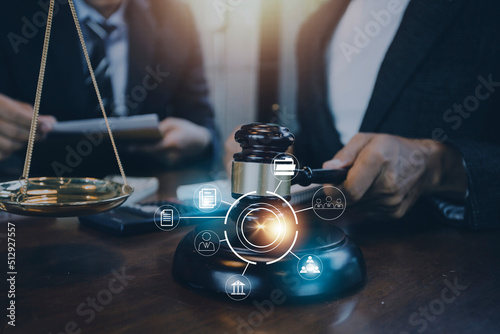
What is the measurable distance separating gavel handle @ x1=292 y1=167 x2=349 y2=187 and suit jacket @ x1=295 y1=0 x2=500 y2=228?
1.40 feet

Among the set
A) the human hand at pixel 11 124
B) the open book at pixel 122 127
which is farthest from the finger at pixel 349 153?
the human hand at pixel 11 124

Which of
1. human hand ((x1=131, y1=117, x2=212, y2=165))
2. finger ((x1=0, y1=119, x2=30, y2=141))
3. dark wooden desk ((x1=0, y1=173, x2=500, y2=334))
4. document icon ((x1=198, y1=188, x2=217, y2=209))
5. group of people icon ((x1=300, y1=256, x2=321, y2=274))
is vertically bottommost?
human hand ((x1=131, y1=117, x2=212, y2=165))

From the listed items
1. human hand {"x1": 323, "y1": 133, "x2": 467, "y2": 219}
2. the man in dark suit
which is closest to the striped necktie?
the man in dark suit

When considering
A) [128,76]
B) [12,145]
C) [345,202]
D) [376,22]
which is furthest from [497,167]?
[128,76]

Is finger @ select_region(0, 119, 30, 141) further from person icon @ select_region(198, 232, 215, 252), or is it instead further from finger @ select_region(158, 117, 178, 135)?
person icon @ select_region(198, 232, 215, 252)

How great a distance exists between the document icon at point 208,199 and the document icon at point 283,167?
1.29 ft

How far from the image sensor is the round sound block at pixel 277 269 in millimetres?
501

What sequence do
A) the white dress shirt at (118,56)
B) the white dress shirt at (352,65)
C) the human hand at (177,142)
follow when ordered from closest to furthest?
the white dress shirt at (352,65), the human hand at (177,142), the white dress shirt at (118,56)

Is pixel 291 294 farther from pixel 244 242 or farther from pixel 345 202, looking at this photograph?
pixel 345 202

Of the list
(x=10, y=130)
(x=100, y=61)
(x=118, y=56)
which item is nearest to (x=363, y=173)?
(x=10, y=130)

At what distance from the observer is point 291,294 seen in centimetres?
50

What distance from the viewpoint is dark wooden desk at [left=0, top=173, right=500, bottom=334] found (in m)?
0.44

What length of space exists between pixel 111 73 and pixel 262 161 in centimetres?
262

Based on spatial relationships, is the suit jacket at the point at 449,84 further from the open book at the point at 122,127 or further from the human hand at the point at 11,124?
the human hand at the point at 11,124
